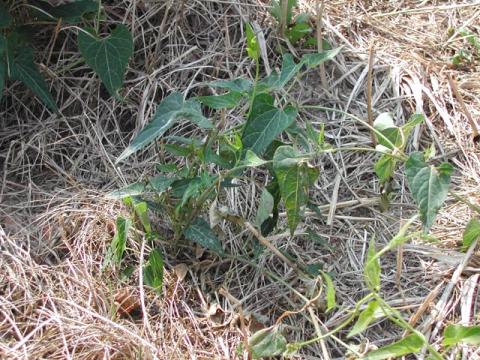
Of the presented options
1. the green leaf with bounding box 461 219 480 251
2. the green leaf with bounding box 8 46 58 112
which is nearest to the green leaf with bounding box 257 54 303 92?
the green leaf with bounding box 461 219 480 251

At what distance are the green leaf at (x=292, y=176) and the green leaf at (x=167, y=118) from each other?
18 cm

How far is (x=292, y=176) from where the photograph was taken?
150 centimetres

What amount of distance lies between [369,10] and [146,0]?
67cm

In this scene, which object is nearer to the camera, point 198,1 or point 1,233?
point 1,233

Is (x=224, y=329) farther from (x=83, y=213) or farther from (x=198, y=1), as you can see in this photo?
(x=198, y=1)

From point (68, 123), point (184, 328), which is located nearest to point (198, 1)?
point (68, 123)

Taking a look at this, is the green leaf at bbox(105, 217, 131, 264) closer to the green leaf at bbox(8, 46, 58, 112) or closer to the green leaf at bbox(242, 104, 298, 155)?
the green leaf at bbox(242, 104, 298, 155)

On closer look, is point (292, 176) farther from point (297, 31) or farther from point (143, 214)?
point (297, 31)

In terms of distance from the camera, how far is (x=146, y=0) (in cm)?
216

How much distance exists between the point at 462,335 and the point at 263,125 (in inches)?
21.4

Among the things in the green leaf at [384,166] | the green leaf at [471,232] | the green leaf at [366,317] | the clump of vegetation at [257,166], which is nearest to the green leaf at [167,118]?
the clump of vegetation at [257,166]

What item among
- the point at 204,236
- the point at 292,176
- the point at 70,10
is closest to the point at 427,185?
the point at 292,176

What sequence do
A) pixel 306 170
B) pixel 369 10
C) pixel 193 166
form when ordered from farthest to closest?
pixel 369 10 → pixel 193 166 → pixel 306 170

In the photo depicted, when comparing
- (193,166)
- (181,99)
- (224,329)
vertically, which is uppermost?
(181,99)
